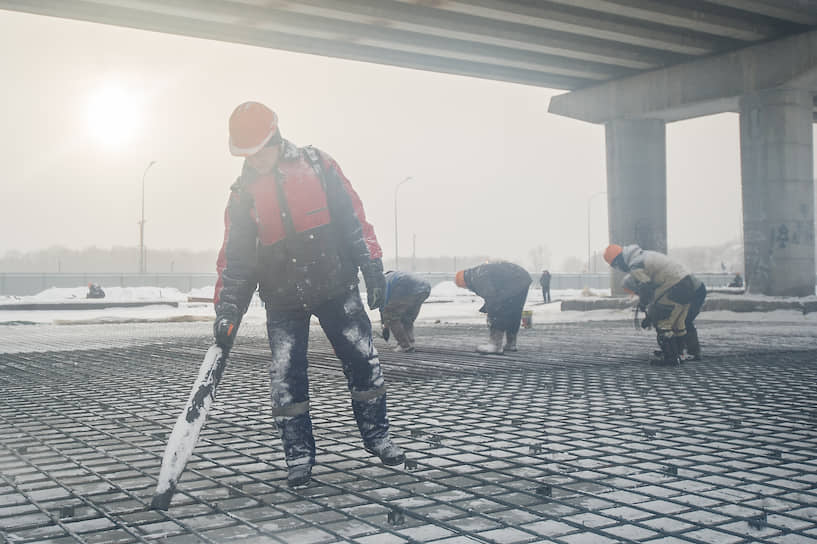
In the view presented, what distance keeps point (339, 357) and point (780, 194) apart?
66.7ft

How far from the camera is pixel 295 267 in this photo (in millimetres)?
3764

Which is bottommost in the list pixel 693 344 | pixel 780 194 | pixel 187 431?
pixel 693 344

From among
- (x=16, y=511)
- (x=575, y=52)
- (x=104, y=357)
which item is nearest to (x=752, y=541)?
(x=16, y=511)

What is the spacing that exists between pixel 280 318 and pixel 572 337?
9890mm

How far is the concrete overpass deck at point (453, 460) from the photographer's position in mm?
2949

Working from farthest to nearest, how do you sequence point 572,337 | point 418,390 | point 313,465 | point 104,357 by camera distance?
point 572,337 → point 104,357 → point 418,390 → point 313,465

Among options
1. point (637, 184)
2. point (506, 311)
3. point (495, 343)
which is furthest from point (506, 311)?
point (637, 184)

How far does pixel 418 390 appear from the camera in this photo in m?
6.79

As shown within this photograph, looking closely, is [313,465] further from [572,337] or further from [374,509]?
[572,337]

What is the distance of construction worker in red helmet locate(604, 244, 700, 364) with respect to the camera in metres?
8.36

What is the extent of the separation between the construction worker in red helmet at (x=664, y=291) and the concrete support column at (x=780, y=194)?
14383 mm

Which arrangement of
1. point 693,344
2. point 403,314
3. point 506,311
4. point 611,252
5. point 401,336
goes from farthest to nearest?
1. point 401,336
2. point 403,314
3. point 506,311
4. point 693,344
5. point 611,252

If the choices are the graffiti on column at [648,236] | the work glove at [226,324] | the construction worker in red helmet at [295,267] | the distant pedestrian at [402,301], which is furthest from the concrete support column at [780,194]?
the work glove at [226,324]

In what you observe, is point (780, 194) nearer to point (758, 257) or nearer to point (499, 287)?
point (758, 257)
